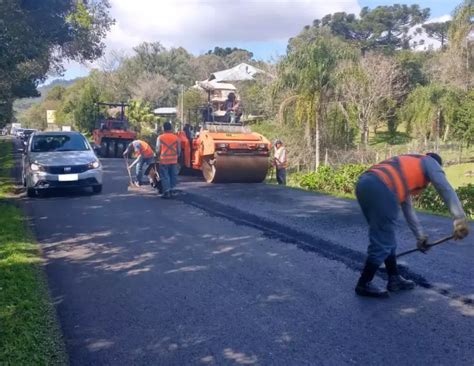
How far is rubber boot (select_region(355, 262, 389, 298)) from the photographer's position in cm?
516

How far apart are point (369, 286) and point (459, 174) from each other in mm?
22533

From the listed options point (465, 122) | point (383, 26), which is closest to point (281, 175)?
point (465, 122)

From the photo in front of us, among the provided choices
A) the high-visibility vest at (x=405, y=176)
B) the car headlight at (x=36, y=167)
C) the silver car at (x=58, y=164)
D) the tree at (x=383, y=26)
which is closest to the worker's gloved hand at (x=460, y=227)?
the high-visibility vest at (x=405, y=176)

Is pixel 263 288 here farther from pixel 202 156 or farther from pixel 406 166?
pixel 202 156

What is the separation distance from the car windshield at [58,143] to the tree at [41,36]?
1.78 metres

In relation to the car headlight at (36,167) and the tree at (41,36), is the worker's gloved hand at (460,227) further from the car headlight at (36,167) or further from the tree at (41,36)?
the car headlight at (36,167)

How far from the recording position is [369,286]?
205 inches

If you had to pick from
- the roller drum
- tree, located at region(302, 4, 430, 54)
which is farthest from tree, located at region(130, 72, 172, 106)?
the roller drum

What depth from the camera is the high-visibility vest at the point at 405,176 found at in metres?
5.00

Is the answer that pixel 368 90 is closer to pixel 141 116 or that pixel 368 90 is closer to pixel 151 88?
pixel 141 116

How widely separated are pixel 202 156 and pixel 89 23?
36.7ft

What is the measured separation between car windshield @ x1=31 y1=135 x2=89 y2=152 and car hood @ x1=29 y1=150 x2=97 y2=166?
0.30 m

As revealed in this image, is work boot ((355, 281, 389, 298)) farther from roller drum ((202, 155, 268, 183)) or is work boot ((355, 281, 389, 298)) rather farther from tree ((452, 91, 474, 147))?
tree ((452, 91, 474, 147))

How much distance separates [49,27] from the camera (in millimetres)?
15750
